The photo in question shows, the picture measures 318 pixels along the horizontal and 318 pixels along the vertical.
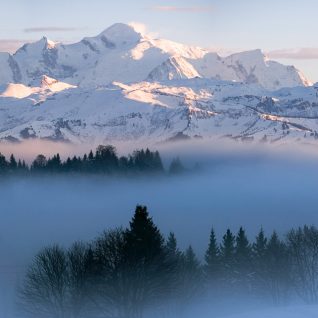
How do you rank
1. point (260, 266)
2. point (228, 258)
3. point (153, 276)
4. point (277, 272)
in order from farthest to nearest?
point (228, 258) → point (260, 266) → point (277, 272) → point (153, 276)

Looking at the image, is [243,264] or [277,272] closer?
[277,272]

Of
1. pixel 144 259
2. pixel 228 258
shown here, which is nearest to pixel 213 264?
pixel 228 258

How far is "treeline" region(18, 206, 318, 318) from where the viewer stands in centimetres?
7394

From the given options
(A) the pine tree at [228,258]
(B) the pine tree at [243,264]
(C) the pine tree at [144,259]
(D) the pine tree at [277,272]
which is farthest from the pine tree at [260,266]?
(C) the pine tree at [144,259]

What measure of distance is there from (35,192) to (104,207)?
1465 centimetres

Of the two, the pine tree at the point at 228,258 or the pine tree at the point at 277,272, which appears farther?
the pine tree at the point at 228,258

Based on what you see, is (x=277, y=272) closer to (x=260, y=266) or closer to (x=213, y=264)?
(x=260, y=266)

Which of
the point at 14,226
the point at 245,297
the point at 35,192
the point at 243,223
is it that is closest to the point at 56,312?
the point at 245,297

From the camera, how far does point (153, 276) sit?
7412cm

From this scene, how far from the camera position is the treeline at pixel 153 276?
73938 millimetres

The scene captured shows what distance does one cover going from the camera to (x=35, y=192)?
194m

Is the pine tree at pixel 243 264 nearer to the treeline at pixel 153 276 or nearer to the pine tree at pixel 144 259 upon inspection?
the treeline at pixel 153 276

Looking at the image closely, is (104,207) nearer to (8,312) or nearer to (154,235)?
(8,312)

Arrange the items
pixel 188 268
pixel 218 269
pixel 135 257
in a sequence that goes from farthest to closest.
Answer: pixel 218 269 < pixel 188 268 < pixel 135 257
